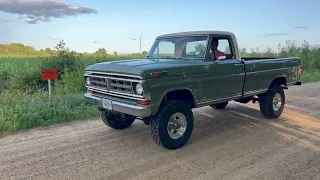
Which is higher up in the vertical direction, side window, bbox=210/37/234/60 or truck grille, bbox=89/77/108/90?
side window, bbox=210/37/234/60

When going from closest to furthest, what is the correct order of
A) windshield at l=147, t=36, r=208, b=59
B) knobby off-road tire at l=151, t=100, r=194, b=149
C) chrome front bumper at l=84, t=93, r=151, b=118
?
chrome front bumper at l=84, t=93, r=151, b=118
knobby off-road tire at l=151, t=100, r=194, b=149
windshield at l=147, t=36, r=208, b=59

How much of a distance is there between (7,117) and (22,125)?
0.45m

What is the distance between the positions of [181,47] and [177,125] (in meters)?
1.68

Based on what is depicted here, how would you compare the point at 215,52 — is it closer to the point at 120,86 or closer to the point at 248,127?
the point at 248,127

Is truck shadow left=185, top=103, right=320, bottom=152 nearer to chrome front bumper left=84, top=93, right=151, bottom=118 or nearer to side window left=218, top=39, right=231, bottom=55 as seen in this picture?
chrome front bumper left=84, top=93, right=151, bottom=118

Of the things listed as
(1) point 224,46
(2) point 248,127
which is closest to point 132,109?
(1) point 224,46

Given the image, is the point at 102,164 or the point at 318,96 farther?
the point at 318,96

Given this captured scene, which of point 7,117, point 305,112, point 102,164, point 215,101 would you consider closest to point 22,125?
point 7,117

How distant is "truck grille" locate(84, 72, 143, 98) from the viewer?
471cm

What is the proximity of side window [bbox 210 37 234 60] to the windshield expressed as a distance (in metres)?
0.19

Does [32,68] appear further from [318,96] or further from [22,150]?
[318,96]

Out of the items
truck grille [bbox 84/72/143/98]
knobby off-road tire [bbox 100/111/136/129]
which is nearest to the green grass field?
knobby off-road tire [bbox 100/111/136/129]

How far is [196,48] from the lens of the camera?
19.2ft

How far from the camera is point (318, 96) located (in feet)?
34.1
